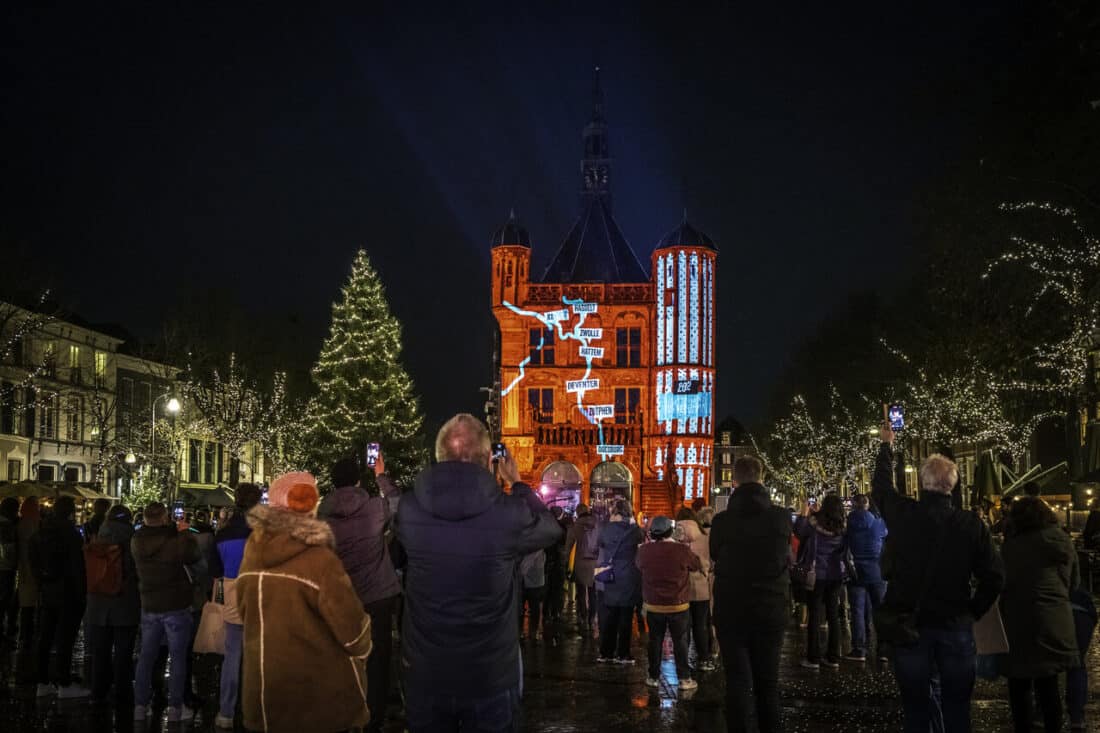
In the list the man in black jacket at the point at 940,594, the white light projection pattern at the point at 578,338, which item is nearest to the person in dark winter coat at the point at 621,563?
the man in black jacket at the point at 940,594

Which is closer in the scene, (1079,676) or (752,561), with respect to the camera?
(752,561)

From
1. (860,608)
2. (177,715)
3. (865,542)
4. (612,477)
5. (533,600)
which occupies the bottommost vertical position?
(177,715)

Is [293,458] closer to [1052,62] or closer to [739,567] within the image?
[1052,62]

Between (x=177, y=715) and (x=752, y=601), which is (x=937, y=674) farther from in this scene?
(x=177, y=715)

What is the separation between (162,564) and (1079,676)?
7.49 meters

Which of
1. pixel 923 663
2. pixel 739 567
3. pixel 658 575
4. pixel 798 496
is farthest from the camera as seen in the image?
pixel 798 496

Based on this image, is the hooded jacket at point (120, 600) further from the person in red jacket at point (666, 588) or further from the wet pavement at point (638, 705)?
the person in red jacket at point (666, 588)

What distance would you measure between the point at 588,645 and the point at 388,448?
144ft

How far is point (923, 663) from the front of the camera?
23.7ft

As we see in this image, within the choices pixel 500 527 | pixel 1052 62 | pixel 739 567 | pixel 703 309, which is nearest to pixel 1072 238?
pixel 1052 62

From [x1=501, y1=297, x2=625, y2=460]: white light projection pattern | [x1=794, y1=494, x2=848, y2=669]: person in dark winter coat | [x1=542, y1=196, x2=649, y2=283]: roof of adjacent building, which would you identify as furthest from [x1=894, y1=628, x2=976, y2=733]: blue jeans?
[x1=542, y1=196, x2=649, y2=283]: roof of adjacent building

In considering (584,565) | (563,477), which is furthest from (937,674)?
(563,477)

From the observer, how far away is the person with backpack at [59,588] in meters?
12.0

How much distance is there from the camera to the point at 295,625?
536 centimetres
